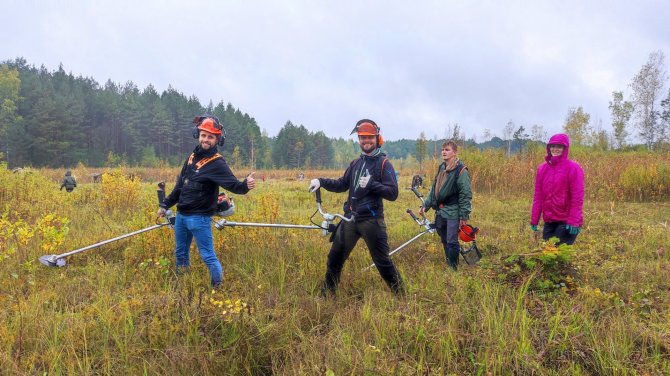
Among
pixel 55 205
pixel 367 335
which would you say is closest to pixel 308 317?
pixel 367 335

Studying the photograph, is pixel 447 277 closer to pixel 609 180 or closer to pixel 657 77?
pixel 609 180

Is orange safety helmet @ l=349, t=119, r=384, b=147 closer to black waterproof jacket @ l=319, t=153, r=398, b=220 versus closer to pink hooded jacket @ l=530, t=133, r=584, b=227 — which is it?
black waterproof jacket @ l=319, t=153, r=398, b=220

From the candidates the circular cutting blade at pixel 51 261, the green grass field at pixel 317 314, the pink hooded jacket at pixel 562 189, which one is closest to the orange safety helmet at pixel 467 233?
the green grass field at pixel 317 314

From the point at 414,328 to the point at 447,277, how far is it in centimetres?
138

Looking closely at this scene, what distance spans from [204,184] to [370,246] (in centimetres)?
186

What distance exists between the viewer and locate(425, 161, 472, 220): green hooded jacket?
4.63 m

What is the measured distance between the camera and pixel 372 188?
3.51m

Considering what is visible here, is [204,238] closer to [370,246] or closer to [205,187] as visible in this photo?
[205,187]

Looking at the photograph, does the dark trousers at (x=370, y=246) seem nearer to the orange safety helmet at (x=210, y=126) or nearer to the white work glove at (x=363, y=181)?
the white work glove at (x=363, y=181)

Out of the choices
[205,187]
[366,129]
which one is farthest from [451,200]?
[205,187]

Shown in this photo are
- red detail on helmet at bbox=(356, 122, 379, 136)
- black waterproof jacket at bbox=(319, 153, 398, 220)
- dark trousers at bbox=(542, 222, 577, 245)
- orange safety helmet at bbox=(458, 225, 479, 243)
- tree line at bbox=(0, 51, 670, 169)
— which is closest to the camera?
black waterproof jacket at bbox=(319, 153, 398, 220)

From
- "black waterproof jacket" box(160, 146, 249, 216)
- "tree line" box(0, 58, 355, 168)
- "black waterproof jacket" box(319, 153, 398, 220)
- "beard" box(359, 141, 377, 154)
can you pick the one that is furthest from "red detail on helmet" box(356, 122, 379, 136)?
"tree line" box(0, 58, 355, 168)

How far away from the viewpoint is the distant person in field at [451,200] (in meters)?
4.64

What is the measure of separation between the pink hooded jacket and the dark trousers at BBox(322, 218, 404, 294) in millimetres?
2021
